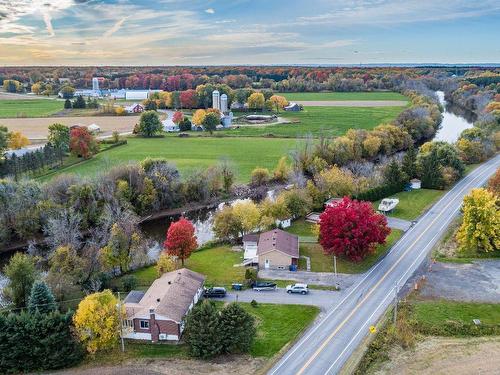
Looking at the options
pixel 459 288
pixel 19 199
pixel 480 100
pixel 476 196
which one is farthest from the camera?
pixel 480 100

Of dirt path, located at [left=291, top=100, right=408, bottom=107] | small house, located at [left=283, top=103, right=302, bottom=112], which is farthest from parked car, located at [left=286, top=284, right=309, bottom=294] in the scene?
dirt path, located at [left=291, top=100, right=408, bottom=107]

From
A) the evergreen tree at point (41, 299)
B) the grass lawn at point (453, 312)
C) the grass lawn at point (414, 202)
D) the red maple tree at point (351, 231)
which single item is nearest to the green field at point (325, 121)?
the grass lawn at point (414, 202)

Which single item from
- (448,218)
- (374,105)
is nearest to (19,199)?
(448,218)

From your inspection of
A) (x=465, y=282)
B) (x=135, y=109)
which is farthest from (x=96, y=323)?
(x=135, y=109)

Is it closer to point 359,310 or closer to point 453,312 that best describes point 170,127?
point 359,310

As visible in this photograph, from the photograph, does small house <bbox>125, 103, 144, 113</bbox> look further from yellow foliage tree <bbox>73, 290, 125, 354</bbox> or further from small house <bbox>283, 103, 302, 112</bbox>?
yellow foliage tree <bbox>73, 290, 125, 354</bbox>

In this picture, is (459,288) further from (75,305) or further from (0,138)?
(0,138)
